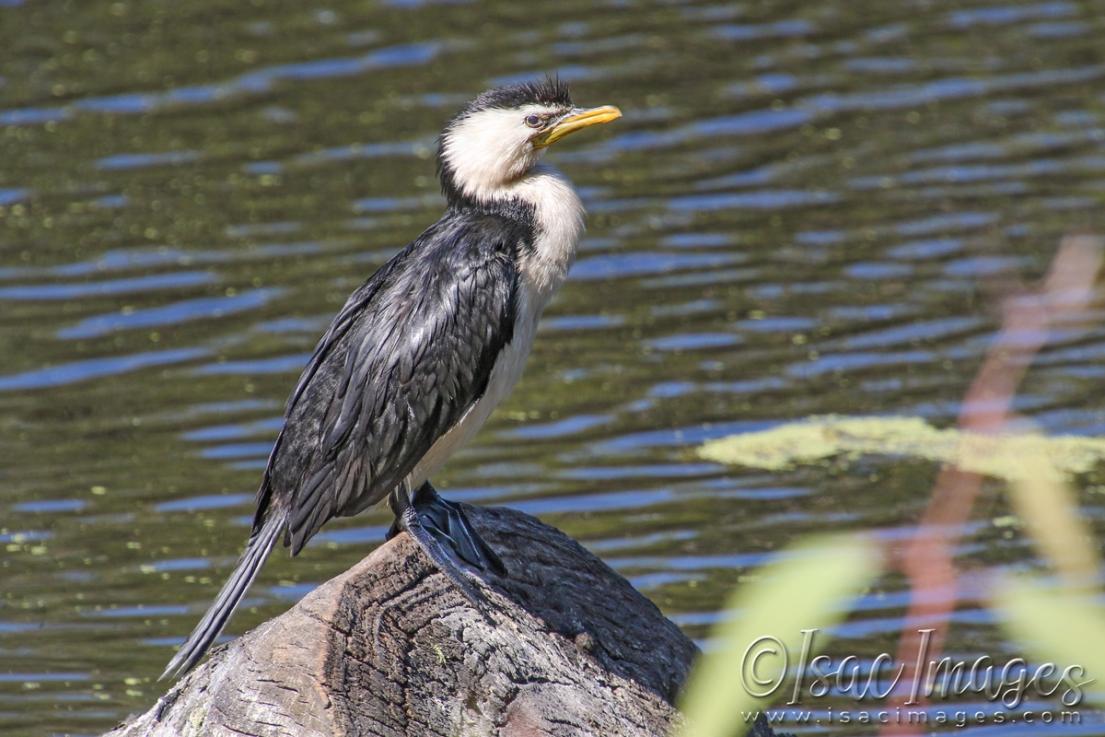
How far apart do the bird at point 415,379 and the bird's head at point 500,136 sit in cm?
4

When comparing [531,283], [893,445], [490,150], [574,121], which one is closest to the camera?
[531,283]

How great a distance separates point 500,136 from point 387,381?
2.93 feet

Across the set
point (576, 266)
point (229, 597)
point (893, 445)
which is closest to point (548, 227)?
point (229, 597)

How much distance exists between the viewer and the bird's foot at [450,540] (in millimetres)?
4133

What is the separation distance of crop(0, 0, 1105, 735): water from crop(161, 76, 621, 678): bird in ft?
5.58

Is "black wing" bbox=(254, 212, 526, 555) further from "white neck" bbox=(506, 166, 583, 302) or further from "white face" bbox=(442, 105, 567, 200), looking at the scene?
"white face" bbox=(442, 105, 567, 200)

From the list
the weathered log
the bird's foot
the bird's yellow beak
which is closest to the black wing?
the bird's foot

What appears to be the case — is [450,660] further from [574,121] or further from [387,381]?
[574,121]

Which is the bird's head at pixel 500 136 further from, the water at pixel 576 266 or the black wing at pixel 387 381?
the water at pixel 576 266

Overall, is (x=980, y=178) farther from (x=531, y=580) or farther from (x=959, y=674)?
(x=531, y=580)

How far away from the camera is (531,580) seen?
446 centimetres

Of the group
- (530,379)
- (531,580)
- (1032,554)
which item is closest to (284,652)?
(531,580)

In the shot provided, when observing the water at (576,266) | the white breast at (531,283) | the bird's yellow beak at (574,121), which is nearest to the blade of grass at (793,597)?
the white breast at (531,283)

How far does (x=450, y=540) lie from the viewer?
436cm
